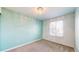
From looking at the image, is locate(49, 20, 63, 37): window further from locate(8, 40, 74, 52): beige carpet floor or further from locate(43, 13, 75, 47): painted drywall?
locate(8, 40, 74, 52): beige carpet floor

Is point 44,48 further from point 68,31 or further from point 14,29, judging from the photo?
point 14,29

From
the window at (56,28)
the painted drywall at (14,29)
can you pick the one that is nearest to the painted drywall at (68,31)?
the window at (56,28)

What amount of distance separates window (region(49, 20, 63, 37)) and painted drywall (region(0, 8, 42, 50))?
1.34 metres

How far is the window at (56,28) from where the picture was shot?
350cm

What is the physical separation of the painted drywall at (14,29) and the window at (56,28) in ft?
4.39

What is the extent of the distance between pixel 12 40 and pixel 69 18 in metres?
2.81

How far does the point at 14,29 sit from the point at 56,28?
2447 millimetres

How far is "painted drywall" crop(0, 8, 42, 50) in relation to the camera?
7.63ft

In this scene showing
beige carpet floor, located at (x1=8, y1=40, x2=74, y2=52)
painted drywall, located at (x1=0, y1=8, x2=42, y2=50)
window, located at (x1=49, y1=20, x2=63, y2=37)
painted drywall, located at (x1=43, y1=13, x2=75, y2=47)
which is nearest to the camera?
painted drywall, located at (x1=0, y1=8, x2=42, y2=50)

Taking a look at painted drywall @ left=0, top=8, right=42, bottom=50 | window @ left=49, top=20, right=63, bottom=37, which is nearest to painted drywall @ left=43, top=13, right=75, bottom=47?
window @ left=49, top=20, right=63, bottom=37
